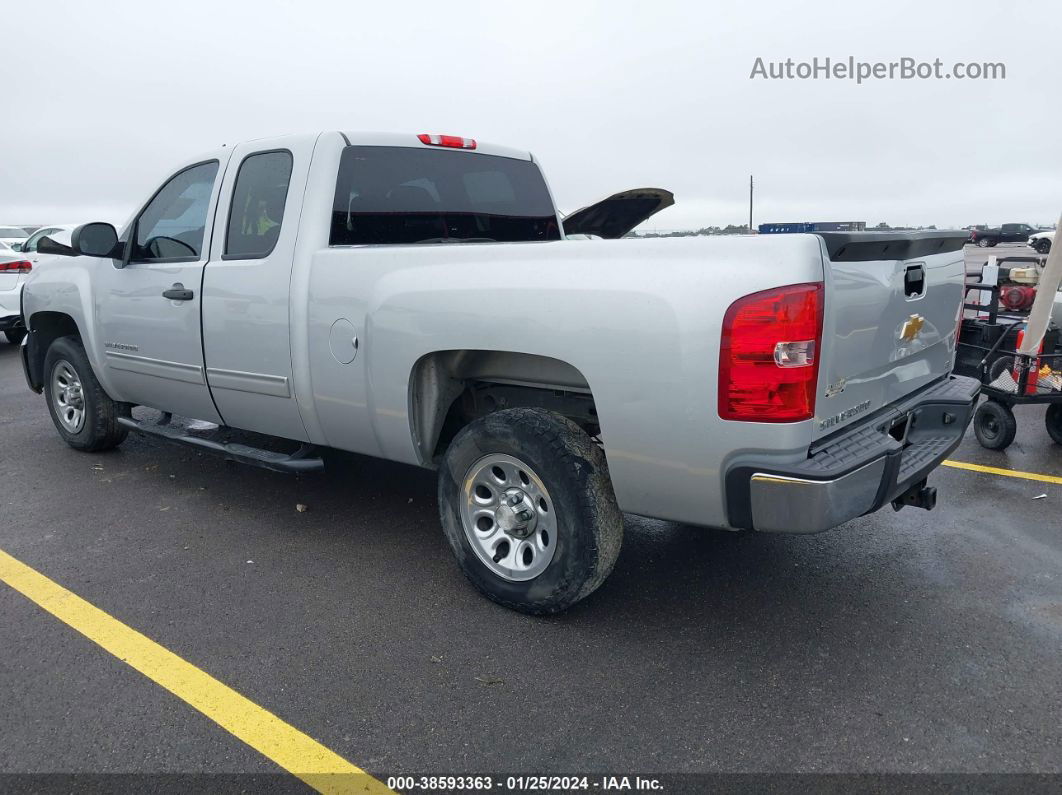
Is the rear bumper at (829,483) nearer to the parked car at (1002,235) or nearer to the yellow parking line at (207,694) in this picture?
the yellow parking line at (207,694)

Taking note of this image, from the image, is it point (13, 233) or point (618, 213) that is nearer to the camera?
point (618, 213)

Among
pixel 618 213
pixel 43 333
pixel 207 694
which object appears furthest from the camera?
pixel 43 333

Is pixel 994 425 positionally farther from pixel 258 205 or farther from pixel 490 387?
pixel 258 205

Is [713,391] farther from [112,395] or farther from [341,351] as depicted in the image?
[112,395]

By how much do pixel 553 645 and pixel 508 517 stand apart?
0.53 metres

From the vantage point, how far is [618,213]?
5.51m

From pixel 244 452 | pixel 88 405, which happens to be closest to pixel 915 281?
pixel 244 452

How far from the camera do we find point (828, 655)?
3059 millimetres

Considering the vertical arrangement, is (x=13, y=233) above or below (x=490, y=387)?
above

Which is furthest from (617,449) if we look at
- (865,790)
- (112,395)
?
(112,395)

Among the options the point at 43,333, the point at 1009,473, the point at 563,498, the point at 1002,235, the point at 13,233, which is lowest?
the point at 1002,235

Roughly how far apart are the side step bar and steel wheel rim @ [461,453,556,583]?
1009mm

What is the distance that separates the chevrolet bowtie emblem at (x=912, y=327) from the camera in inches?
125

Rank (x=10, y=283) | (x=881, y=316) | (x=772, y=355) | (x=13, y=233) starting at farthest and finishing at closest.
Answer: (x=13, y=233)
(x=10, y=283)
(x=881, y=316)
(x=772, y=355)
